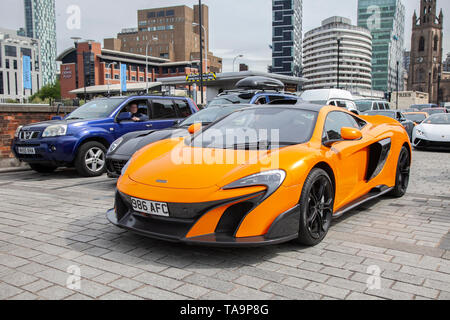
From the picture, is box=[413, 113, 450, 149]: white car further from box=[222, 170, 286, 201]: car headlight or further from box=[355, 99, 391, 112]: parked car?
box=[222, 170, 286, 201]: car headlight

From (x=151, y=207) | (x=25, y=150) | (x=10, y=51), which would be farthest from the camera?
(x=10, y=51)

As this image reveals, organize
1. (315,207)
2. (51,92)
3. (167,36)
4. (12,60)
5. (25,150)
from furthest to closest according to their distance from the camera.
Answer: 1. (12,60)
2. (167,36)
3. (51,92)
4. (25,150)
5. (315,207)

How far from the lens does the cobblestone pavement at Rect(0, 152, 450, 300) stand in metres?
2.76

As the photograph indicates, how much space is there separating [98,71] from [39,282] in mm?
97066

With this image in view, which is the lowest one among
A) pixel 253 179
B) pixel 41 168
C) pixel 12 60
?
pixel 41 168

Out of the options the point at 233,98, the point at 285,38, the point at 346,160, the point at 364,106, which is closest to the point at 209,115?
the point at 233,98

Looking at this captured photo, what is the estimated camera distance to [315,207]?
3.68 metres

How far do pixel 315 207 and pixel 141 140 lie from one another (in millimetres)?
3764

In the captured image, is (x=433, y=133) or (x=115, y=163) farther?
(x=433, y=133)

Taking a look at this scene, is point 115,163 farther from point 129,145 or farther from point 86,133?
point 86,133

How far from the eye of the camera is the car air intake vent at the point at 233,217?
3139mm

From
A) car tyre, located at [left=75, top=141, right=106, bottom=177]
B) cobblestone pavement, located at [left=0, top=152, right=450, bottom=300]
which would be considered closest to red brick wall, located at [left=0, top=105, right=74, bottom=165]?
car tyre, located at [left=75, top=141, right=106, bottom=177]

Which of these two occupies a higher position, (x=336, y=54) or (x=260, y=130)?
(x=336, y=54)

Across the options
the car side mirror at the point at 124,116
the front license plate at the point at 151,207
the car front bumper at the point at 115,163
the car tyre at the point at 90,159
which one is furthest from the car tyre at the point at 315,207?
the car tyre at the point at 90,159
